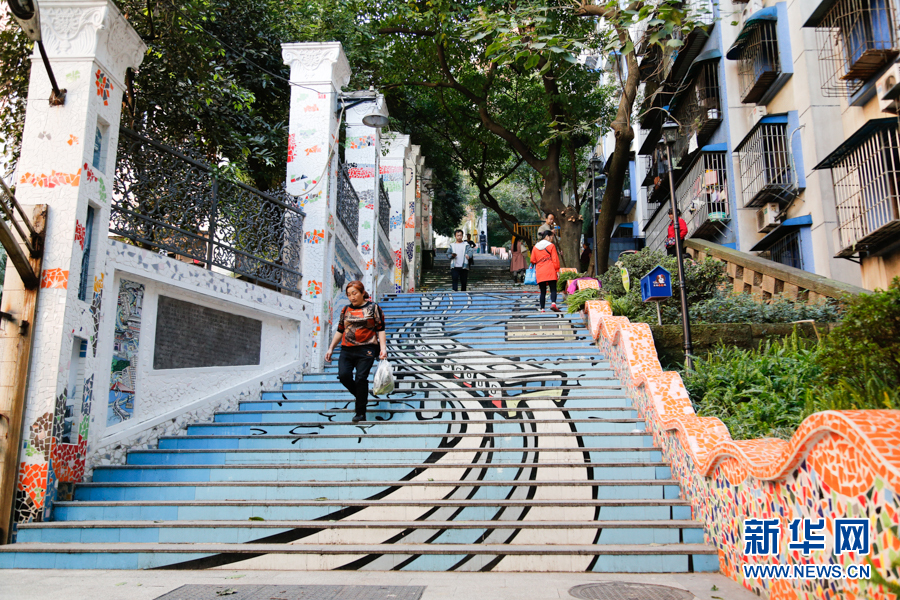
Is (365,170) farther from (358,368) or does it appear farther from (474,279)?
Result: (474,279)

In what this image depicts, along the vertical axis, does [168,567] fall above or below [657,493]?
below

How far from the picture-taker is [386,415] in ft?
24.6

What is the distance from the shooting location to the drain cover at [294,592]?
155 inches

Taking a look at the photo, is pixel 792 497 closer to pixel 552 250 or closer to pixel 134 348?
pixel 134 348

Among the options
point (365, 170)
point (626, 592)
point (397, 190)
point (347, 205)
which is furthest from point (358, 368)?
point (397, 190)

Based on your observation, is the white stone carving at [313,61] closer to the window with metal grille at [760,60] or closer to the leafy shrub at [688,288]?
the leafy shrub at [688,288]

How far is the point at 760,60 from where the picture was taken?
14312 mm

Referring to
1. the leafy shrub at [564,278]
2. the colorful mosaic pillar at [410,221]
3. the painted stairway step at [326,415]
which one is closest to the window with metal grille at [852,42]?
the leafy shrub at [564,278]

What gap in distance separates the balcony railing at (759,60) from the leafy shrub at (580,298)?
6.67 meters

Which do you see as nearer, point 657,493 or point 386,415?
point 657,493

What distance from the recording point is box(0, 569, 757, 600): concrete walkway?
4.02m

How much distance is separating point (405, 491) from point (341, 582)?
1.46 m

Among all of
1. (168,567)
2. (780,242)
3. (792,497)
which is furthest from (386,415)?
(780,242)

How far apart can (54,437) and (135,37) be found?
13.8 feet
